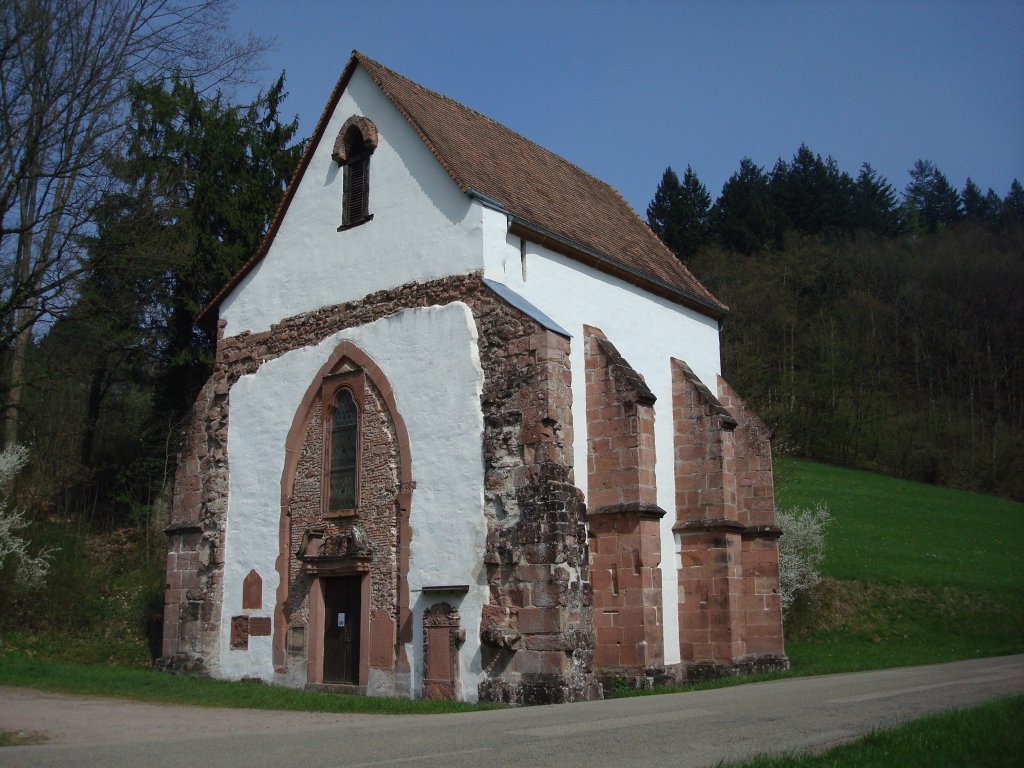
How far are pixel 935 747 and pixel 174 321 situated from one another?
22070mm

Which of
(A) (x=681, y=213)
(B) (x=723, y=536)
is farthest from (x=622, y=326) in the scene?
(A) (x=681, y=213)

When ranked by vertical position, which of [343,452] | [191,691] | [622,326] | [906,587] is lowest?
[191,691]

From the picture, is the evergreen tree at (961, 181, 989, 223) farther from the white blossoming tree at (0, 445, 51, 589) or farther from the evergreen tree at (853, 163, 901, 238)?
the white blossoming tree at (0, 445, 51, 589)

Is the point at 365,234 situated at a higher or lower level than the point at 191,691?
higher

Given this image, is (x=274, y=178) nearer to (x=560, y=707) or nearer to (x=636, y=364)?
(x=636, y=364)

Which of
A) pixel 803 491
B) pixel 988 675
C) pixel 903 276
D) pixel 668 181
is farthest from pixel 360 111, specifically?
pixel 668 181

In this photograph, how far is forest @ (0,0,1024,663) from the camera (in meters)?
19.3

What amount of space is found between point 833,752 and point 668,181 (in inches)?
2145

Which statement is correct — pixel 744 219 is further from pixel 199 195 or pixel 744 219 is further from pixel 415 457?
pixel 415 457

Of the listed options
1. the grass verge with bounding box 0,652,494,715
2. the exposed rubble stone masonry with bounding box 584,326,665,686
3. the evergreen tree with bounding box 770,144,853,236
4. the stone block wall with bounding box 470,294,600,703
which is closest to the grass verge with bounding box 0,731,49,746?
the grass verge with bounding box 0,652,494,715

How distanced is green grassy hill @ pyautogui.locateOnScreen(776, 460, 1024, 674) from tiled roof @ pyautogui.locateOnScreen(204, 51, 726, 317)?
834cm

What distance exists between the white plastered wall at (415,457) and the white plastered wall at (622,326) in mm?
1436

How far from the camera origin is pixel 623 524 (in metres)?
15.6

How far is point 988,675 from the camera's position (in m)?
14.0
